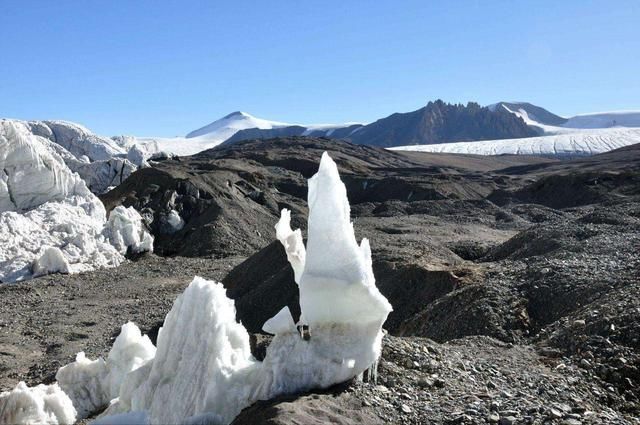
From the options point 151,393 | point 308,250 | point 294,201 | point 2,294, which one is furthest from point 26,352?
point 294,201

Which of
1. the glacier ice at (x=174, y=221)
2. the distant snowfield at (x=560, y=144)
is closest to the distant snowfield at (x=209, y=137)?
the distant snowfield at (x=560, y=144)

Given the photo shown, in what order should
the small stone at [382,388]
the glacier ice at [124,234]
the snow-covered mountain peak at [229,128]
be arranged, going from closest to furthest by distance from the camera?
the small stone at [382,388] < the glacier ice at [124,234] < the snow-covered mountain peak at [229,128]

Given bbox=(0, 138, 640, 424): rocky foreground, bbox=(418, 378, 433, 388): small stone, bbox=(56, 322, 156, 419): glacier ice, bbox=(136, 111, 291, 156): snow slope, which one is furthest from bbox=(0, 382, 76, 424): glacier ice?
bbox=(136, 111, 291, 156): snow slope

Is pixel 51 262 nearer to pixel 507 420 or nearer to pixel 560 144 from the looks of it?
pixel 507 420

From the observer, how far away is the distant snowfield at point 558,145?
11419cm

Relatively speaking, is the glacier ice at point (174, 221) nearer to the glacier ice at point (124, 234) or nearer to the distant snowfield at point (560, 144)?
the glacier ice at point (124, 234)

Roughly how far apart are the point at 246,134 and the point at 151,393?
164 m

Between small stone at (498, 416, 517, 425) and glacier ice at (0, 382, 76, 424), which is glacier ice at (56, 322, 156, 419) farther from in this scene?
small stone at (498, 416, 517, 425)

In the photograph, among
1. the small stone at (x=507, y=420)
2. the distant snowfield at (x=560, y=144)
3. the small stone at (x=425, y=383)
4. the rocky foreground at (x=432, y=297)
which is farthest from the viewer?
the distant snowfield at (x=560, y=144)

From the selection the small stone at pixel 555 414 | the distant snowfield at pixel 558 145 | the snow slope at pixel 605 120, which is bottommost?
the small stone at pixel 555 414

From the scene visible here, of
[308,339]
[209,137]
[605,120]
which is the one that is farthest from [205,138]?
[308,339]

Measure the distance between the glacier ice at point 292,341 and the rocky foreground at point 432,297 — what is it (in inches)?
21.0

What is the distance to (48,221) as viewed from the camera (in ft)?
104

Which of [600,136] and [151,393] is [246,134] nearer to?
[600,136]
